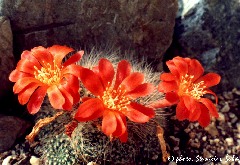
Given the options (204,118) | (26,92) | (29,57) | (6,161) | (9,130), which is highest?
(29,57)

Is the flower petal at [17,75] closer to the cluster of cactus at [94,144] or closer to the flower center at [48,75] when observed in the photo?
the flower center at [48,75]

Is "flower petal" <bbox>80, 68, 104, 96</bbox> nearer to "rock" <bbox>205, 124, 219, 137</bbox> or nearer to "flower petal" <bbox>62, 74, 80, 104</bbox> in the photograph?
"flower petal" <bbox>62, 74, 80, 104</bbox>

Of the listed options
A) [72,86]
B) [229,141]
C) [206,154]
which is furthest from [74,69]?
[229,141]

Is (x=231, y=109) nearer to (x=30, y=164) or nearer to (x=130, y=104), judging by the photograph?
(x=130, y=104)

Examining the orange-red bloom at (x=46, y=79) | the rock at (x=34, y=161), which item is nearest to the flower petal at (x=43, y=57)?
the orange-red bloom at (x=46, y=79)

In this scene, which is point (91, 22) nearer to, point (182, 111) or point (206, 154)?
point (182, 111)

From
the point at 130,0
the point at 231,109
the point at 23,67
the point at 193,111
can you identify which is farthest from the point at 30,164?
the point at 231,109

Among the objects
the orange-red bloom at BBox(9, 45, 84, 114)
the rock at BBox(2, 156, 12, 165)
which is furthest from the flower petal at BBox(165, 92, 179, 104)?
the rock at BBox(2, 156, 12, 165)
